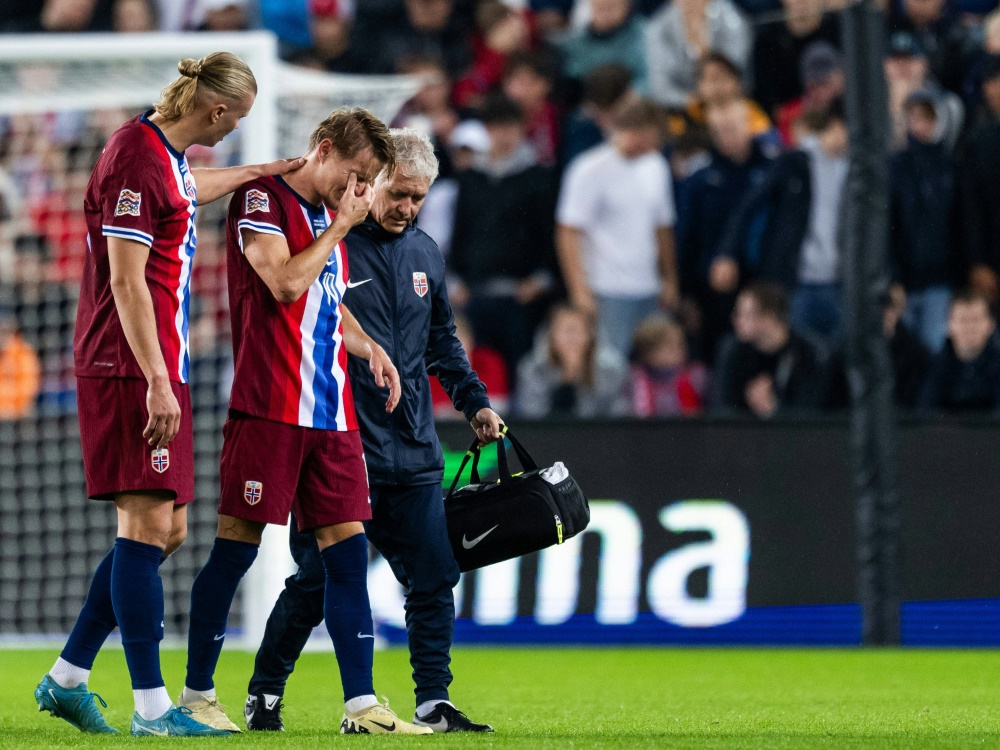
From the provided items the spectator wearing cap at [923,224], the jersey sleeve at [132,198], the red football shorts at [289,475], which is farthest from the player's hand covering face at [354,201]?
the spectator wearing cap at [923,224]

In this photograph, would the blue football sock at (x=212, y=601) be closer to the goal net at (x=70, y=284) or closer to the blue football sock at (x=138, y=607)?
the blue football sock at (x=138, y=607)

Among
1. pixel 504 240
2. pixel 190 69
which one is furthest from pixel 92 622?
pixel 504 240

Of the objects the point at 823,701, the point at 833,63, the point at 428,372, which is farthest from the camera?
the point at 833,63

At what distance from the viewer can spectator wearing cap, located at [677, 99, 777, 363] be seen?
1051cm

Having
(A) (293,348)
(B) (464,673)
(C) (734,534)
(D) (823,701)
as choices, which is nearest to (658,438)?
(C) (734,534)

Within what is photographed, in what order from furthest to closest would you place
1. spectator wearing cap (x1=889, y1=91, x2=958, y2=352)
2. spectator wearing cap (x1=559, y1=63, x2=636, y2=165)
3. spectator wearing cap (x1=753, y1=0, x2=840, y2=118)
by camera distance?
spectator wearing cap (x1=753, y1=0, x2=840, y2=118)
spectator wearing cap (x1=559, y1=63, x2=636, y2=165)
spectator wearing cap (x1=889, y1=91, x2=958, y2=352)

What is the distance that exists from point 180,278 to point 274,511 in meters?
0.71

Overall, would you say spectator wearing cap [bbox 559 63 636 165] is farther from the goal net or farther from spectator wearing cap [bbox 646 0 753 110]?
the goal net

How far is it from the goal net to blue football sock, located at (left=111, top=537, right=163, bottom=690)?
13.0 ft

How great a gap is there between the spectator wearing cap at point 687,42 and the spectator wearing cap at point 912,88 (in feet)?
3.76

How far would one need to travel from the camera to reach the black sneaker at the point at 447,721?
14.6 feet

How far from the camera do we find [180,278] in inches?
171

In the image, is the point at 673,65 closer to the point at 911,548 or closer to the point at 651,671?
the point at 911,548

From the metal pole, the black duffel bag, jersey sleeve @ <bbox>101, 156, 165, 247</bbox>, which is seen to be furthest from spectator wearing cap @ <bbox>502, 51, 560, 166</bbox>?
jersey sleeve @ <bbox>101, 156, 165, 247</bbox>
